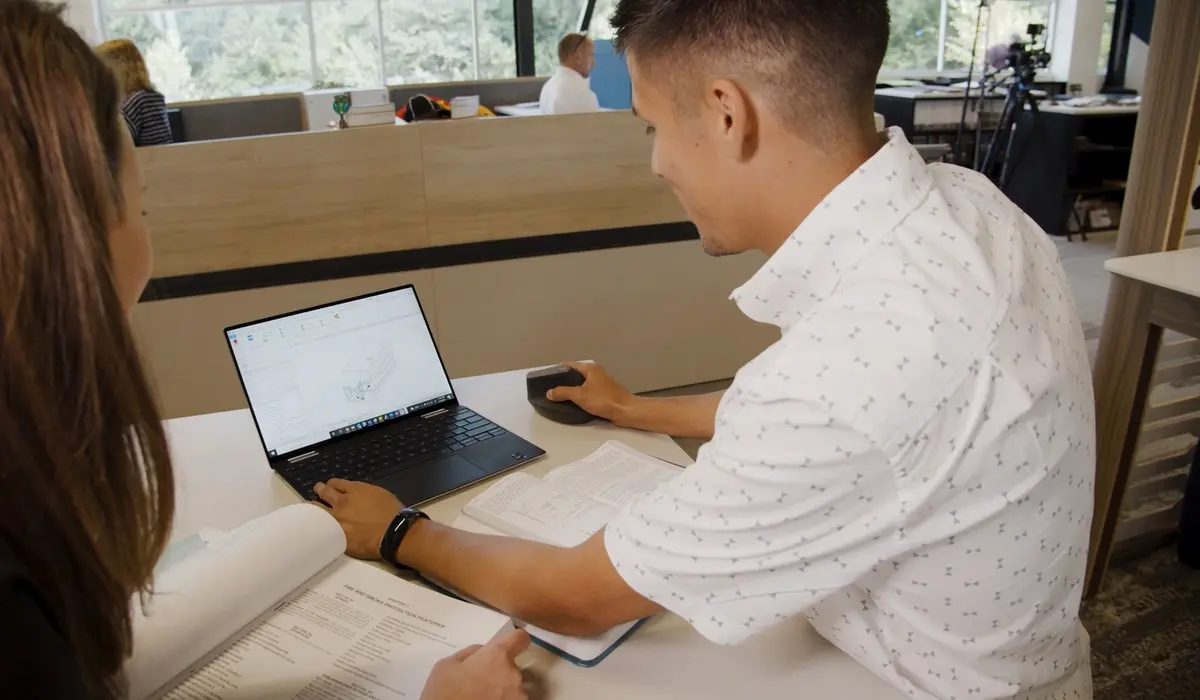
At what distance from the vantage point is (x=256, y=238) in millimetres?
2482

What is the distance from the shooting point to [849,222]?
2.57 ft

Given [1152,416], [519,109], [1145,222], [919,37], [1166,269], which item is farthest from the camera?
[919,37]

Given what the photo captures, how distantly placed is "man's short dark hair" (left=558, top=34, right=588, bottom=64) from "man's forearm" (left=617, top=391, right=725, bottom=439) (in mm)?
3405

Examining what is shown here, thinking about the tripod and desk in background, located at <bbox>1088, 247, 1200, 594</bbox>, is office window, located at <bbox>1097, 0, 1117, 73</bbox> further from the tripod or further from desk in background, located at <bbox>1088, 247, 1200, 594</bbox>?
desk in background, located at <bbox>1088, 247, 1200, 594</bbox>

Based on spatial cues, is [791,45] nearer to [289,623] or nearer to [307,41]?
[289,623]

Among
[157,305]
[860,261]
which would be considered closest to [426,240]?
[157,305]

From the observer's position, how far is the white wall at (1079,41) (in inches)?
275

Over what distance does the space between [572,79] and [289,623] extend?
3.85m

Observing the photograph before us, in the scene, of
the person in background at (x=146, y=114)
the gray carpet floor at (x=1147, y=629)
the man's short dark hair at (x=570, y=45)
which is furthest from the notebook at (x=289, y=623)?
the man's short dark hair at (x=570, y=45)

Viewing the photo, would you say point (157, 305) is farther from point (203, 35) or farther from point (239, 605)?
point (203, 35)

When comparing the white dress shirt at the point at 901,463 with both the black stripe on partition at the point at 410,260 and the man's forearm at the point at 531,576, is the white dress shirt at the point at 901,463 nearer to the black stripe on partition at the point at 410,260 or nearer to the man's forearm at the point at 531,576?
the man's forearm at the point at 531,576

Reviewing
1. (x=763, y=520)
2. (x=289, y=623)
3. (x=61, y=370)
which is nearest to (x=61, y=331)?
(x=61, y=370)

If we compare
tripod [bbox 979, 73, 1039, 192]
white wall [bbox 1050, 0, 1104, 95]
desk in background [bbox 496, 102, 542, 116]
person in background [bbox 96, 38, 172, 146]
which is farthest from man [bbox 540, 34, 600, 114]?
white wall [bbox 1050, 0, 1104, 95]

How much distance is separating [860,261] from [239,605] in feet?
2.31
